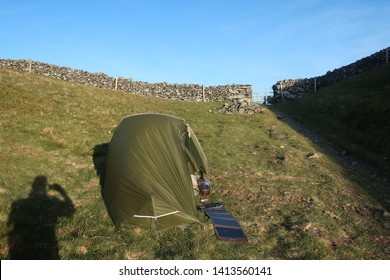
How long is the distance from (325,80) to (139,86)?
21305mm

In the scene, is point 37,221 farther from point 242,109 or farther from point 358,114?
point 242,109

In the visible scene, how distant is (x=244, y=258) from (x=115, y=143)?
558 centimetres

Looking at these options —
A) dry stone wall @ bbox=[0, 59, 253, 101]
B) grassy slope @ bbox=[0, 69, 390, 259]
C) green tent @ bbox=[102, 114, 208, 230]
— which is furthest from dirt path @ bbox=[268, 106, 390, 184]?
dry stone wall @ bbox=[0, 59, 253, 101]

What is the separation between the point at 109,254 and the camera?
7.22 metres

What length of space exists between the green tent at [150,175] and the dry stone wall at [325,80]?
30054 mm

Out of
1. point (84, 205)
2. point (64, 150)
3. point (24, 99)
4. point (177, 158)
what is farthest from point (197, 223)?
point (24, 99)

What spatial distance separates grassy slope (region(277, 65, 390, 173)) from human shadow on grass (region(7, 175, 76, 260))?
12812 millimetres

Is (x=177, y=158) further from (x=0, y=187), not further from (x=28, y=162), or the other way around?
(x=28, y=162)

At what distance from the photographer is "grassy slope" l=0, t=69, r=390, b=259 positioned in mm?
7636

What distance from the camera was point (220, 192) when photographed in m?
11.4

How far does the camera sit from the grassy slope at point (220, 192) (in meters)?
7.64

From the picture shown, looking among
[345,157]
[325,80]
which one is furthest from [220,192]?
[325,80]

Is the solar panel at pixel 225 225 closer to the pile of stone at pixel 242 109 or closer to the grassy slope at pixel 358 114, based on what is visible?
the grassy slope at pixel 358 114
